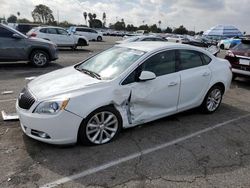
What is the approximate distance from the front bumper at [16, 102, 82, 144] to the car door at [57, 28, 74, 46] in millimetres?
16362

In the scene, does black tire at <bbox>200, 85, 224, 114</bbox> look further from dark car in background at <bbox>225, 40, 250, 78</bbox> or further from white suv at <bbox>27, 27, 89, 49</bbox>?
white suv at <bbox>27, 27, 89, 49</bbox>

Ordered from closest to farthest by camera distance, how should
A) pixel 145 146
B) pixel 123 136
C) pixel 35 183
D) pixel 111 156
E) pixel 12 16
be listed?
1. pixel 35 183
2. pixel 111 156
3. pixel 145 146
4. pixel 123 136
5. pixel 12 16

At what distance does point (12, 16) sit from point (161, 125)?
107 metres

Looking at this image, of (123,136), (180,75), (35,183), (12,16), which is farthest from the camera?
(12,16)

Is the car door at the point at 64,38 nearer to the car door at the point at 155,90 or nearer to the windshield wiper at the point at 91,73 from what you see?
the windshield wiper at the point at 91,73

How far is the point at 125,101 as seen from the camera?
14.5ft

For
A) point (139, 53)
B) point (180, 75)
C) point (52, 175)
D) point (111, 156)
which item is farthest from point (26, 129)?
point (180, 75)

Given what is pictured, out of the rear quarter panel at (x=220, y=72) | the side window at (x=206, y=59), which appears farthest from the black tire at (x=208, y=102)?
the side window at (x=206, y=59)

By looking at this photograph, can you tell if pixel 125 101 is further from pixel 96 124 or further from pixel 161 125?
pixel 161 125

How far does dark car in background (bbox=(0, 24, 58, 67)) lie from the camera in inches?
409

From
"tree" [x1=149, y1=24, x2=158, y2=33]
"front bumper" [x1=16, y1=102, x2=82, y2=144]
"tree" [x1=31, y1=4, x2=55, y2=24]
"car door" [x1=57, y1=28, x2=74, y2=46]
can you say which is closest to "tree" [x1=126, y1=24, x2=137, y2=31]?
"tree" [x1=149, y1=24, x2=158, y2=33]

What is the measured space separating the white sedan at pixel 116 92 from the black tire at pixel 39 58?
247 inches

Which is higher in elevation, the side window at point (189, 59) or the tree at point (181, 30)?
the side window at point (189, 59)

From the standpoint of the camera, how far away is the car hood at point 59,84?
13.4ft
